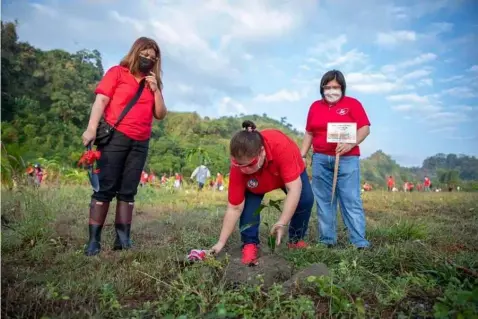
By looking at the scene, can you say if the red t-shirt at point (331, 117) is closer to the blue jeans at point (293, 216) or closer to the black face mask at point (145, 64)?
the blue jeans at point (293, 216)

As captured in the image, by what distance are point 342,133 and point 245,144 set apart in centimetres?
129

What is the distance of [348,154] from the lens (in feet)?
12.5

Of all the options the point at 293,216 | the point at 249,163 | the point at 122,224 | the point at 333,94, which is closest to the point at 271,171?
the point at 249,163

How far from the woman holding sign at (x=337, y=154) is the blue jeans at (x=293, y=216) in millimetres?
278

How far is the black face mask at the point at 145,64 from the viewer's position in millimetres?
3549

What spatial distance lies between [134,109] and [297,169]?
1.41m

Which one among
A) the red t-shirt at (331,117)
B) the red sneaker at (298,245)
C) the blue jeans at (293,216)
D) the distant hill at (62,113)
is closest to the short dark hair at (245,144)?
the blue jeans at (293,216)

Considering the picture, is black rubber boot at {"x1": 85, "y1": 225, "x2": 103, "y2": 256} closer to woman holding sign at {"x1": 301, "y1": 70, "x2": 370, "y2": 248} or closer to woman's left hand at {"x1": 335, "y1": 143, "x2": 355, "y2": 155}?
woman holding sign at {"x1": 301, "y1": 70, "x2": 370, "y2": 248}

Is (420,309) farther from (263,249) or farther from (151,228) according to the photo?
(151,228)

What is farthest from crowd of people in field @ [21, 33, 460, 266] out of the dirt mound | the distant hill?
the distant hill

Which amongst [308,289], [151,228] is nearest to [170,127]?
[151,228]

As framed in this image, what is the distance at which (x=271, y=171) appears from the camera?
10.5ft

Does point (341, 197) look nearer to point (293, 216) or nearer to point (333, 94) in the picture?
point (293, 216)

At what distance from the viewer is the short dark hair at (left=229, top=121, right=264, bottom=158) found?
9.06 ft
